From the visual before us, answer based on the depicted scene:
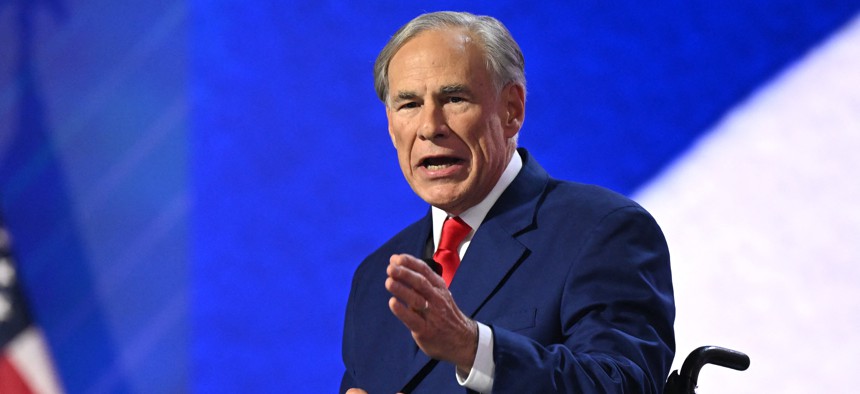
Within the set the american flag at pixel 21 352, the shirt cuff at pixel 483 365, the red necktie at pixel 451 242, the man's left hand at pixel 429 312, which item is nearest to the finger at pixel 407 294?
the man's left hand at pixel 429 312

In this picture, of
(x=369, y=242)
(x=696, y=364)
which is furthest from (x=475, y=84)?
(x=369, y=242)

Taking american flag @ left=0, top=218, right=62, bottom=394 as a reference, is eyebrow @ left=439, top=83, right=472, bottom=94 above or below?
below

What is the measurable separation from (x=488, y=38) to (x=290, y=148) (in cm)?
131

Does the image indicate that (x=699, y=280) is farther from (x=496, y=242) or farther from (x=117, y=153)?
(x=117, y=153)

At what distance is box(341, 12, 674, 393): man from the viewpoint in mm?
1468

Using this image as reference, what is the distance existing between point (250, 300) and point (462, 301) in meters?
1.40

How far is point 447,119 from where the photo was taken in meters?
1.81

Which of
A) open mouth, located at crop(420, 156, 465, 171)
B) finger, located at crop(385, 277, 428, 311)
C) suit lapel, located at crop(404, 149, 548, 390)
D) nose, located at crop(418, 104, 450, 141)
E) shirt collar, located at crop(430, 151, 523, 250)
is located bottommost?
finger, located at crop(385, 277, 428, 311)

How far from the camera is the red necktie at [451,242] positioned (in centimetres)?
185

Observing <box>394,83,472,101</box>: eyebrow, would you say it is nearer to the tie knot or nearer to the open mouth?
the open mouth

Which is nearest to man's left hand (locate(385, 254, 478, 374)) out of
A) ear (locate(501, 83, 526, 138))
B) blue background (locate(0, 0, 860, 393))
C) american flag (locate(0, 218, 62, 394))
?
ear (locate(501, 83, 526, 138))

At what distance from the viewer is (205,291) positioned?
3035mm

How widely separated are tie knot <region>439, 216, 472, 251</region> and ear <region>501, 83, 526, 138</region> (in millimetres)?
168

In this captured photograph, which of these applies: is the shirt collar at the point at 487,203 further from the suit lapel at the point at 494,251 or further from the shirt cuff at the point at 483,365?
the shirt cuff at the point at 483,365
